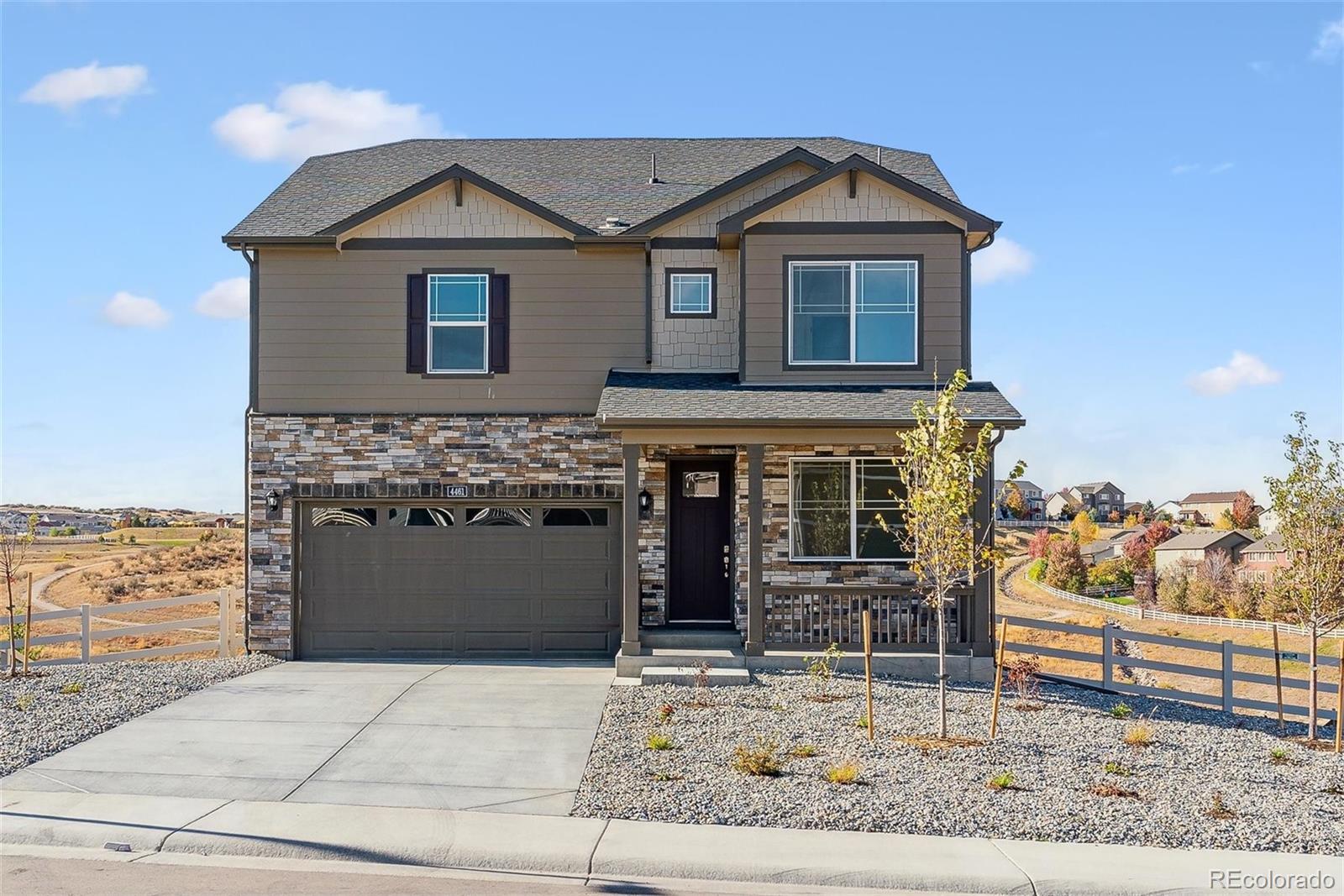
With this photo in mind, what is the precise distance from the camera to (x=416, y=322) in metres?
13.9

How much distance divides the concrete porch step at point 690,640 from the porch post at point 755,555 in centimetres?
35

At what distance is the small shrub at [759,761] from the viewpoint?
27.1 ft

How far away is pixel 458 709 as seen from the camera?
10562 millimetres

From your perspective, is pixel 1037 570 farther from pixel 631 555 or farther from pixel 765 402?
pixel 631 555

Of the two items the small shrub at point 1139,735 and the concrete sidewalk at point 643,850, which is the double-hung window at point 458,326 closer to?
the concrete sidewalk at point 643,850

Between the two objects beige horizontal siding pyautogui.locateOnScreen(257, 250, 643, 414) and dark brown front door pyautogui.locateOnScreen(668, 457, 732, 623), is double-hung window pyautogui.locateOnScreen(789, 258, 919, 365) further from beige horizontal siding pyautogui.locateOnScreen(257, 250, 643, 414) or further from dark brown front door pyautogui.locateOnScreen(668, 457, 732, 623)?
beige horizontal siding pyautogui.locateOnScreen(257, 250, 643, 414)

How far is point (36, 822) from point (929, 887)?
236 inches

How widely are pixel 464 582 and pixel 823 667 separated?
4.96 metres

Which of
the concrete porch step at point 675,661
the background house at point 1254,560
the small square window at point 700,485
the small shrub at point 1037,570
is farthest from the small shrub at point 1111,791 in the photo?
the small shrub at point 1037,570

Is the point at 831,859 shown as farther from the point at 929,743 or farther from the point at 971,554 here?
the point at 971,554

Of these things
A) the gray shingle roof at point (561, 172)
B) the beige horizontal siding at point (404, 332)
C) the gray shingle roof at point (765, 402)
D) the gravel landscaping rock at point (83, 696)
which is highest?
the gray shingle roof at point (561, 172)

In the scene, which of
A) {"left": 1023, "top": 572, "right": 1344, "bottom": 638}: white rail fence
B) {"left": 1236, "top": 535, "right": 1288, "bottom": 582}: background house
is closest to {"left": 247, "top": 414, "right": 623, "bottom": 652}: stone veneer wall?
{"left": 1023, "top": 572, "right": 1344, "bottom": 638}: white rail fence

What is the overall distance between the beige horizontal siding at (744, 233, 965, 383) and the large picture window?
3.71 ft

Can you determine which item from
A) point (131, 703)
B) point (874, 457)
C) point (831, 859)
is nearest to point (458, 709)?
point (131, 703)
